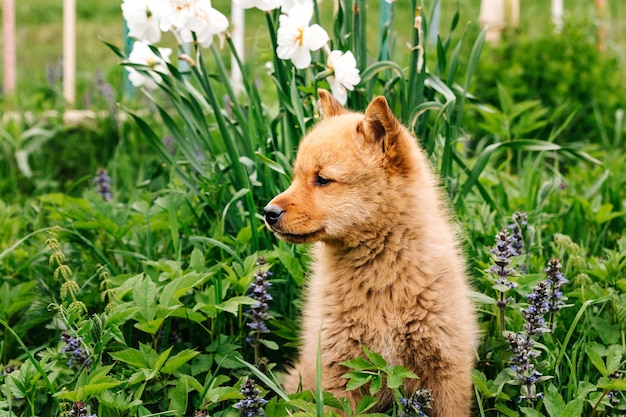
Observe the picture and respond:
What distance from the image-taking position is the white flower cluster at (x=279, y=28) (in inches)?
123

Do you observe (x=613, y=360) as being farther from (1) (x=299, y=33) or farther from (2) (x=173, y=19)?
(2) (x=173, y=19)

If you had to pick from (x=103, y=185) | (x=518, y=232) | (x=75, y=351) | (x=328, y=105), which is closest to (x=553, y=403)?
(x=518, y=232)

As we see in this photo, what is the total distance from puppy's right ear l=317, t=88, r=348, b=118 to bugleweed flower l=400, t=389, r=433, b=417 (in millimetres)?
1086

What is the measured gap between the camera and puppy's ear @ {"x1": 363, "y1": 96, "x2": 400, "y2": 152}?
2717 millimetres

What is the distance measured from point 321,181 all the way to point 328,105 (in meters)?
0.37

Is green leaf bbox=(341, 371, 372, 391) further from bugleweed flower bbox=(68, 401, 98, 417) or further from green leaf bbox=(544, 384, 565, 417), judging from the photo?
bugleweed flower bbox=(68, 401, 98, 417)

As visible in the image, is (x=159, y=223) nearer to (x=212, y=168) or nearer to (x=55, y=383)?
(x=212, y=168)

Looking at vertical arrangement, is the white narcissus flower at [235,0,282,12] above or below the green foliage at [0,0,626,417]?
→ above

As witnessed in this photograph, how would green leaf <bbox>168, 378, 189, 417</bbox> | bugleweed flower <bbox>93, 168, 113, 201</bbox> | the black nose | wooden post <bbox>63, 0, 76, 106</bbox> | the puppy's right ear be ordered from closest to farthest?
green leaf <bbox>168, 378, 189, 417</bbox> → the black nose → the puppy's right ear → bugleweed flower <bbox>93, 168, 113, 201</bbox> → wooden post <bbox>63, 0, 76, 106</bbox>

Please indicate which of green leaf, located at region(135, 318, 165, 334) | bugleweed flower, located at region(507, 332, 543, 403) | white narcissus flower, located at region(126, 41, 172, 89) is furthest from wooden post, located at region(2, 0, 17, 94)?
bugleweed flower, located at region(507, 332, 543, 403)

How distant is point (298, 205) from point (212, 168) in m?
0.91

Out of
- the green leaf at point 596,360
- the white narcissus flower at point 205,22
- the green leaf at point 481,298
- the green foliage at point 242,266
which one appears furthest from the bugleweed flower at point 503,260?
the white narcissus flower at point 205,22

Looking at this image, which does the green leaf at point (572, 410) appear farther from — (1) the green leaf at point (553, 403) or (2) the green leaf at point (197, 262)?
(2) the green leaf at point (197, 262)

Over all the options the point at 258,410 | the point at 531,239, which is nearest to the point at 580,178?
the point at 531,239
